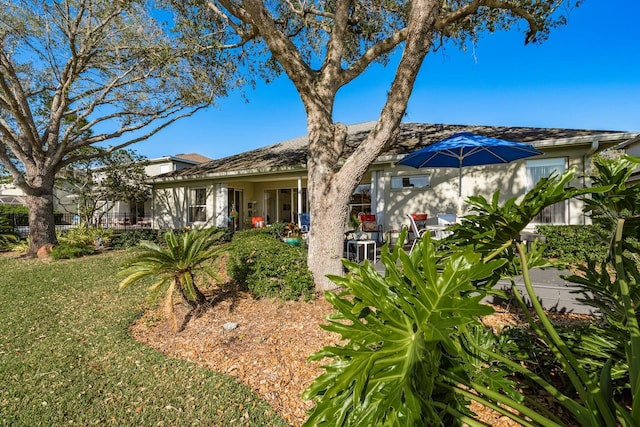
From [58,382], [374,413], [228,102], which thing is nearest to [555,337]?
[374,413]

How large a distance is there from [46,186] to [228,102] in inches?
283

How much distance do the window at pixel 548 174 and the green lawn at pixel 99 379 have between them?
9602 millimetres

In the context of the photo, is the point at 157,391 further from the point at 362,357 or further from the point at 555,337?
the point at 555,337

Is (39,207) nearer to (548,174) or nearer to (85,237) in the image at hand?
(85,237)

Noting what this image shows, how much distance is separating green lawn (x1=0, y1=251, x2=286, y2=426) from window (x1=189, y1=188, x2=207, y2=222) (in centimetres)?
962

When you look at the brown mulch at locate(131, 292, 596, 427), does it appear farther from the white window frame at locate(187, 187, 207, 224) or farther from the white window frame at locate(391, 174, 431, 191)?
the white window frame at locate(187, 187, 207, 224)

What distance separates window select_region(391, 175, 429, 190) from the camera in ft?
33.3

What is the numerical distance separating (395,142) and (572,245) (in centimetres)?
644

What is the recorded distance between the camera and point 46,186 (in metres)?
10.6

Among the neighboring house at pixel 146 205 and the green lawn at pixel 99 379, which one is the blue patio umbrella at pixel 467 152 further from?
the neighboring house at pixel 146 205

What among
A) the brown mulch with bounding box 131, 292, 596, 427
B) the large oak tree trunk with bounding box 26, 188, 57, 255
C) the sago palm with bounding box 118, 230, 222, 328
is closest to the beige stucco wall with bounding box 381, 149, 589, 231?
the brown mulch with bounding box 131, 292, 596, 427

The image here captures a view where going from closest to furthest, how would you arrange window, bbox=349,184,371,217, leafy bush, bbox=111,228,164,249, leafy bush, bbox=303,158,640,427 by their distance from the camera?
1. leafy bush, bbox=303,158,640,427
2. leafy bush, bbox=111,228,164,249
3. window, bbox=349,184,371,217

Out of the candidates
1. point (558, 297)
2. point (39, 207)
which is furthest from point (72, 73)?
point (558, 297)

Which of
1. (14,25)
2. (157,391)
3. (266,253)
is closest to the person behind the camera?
(157,391)
